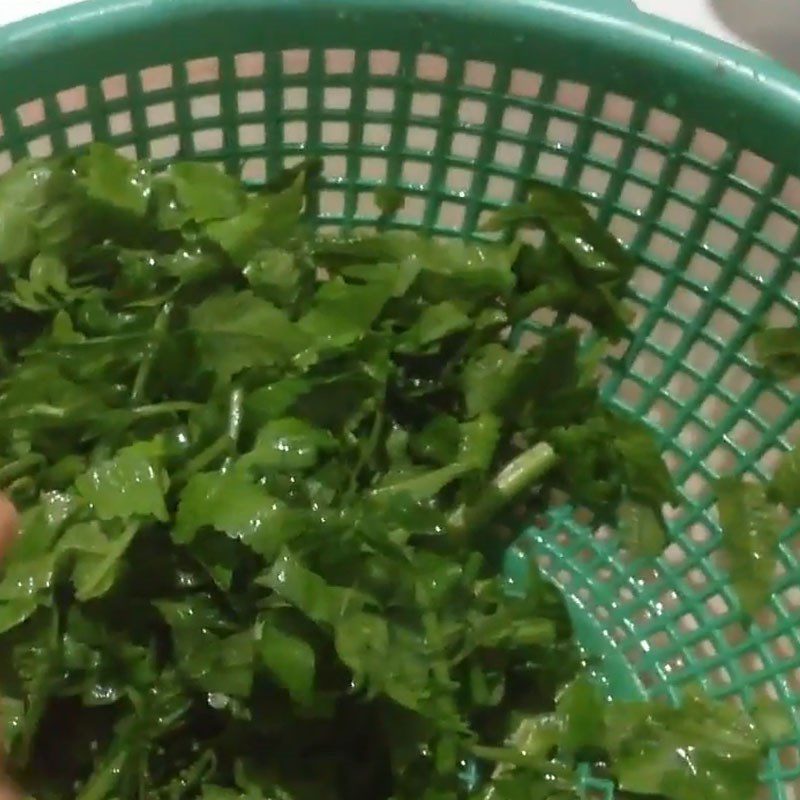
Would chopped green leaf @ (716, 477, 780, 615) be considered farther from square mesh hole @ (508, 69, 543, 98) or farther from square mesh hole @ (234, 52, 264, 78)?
square mesh hole @ (234, 52, 264, 78)

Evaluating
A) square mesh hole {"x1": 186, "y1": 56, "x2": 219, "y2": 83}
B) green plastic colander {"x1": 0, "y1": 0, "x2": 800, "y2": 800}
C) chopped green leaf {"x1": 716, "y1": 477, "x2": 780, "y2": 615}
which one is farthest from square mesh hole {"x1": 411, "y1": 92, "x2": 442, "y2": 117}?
chopped green leaf {"x1": 716, "y1": 477, "x2": 780, "y2": 615}

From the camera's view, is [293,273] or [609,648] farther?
[609,648]

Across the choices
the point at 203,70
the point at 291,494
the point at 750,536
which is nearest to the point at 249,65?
the point at 203,70

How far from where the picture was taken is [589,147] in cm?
66

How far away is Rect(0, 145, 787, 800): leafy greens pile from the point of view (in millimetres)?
572

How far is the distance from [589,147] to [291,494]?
256 millimetres

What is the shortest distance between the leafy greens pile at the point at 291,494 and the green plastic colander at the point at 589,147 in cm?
3

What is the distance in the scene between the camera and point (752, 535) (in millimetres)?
715

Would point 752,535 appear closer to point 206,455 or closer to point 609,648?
point 609,648

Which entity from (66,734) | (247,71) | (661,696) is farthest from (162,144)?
(661,696)

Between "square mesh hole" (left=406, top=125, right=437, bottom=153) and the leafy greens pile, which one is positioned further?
"square mesh hole" (left=406, top=125, right=437, bottom=153)

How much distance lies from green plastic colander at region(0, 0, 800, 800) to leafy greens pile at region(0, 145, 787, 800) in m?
0.03

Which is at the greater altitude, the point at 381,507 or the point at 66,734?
the point at 381,507

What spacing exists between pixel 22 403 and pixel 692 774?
0.41m
